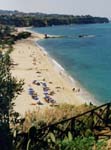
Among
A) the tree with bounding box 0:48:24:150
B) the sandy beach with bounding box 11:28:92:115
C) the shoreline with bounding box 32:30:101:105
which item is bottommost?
the shoreline with bounding box 32:30:101:105

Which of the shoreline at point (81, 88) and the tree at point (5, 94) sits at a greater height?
the tree at point (5, 94)

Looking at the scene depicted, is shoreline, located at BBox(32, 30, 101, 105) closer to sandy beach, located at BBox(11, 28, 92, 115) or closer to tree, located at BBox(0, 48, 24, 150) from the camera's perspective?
sandy beach, located at BBox(11, 28, 92, 115)

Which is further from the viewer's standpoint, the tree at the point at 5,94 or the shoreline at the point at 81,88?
the shoreline at the point at 81,88

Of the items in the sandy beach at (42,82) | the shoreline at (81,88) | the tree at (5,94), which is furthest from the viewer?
the shoreline at (81,88)

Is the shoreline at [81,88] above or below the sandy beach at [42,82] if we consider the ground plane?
below

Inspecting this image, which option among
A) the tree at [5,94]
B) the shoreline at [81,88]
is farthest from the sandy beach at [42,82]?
the tree at [5,94]

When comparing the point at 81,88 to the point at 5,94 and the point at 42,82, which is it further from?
the point at 5,94

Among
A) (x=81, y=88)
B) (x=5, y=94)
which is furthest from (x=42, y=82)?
(x=5, y=94)

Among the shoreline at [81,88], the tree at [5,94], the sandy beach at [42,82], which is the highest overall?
the tree at [5,94]

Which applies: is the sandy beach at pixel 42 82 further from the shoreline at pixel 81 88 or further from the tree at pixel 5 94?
the tree at pixel 5 94

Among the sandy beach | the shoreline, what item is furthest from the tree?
the shoreline

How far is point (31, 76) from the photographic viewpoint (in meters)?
46.3

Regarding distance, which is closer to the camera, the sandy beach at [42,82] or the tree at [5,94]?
the tree at [5,94]

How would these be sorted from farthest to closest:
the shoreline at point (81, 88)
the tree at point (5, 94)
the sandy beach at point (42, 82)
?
the shoreline at point (81, 88) < the sandy beach at point (42, 82) < the tree at point (5, 94)
